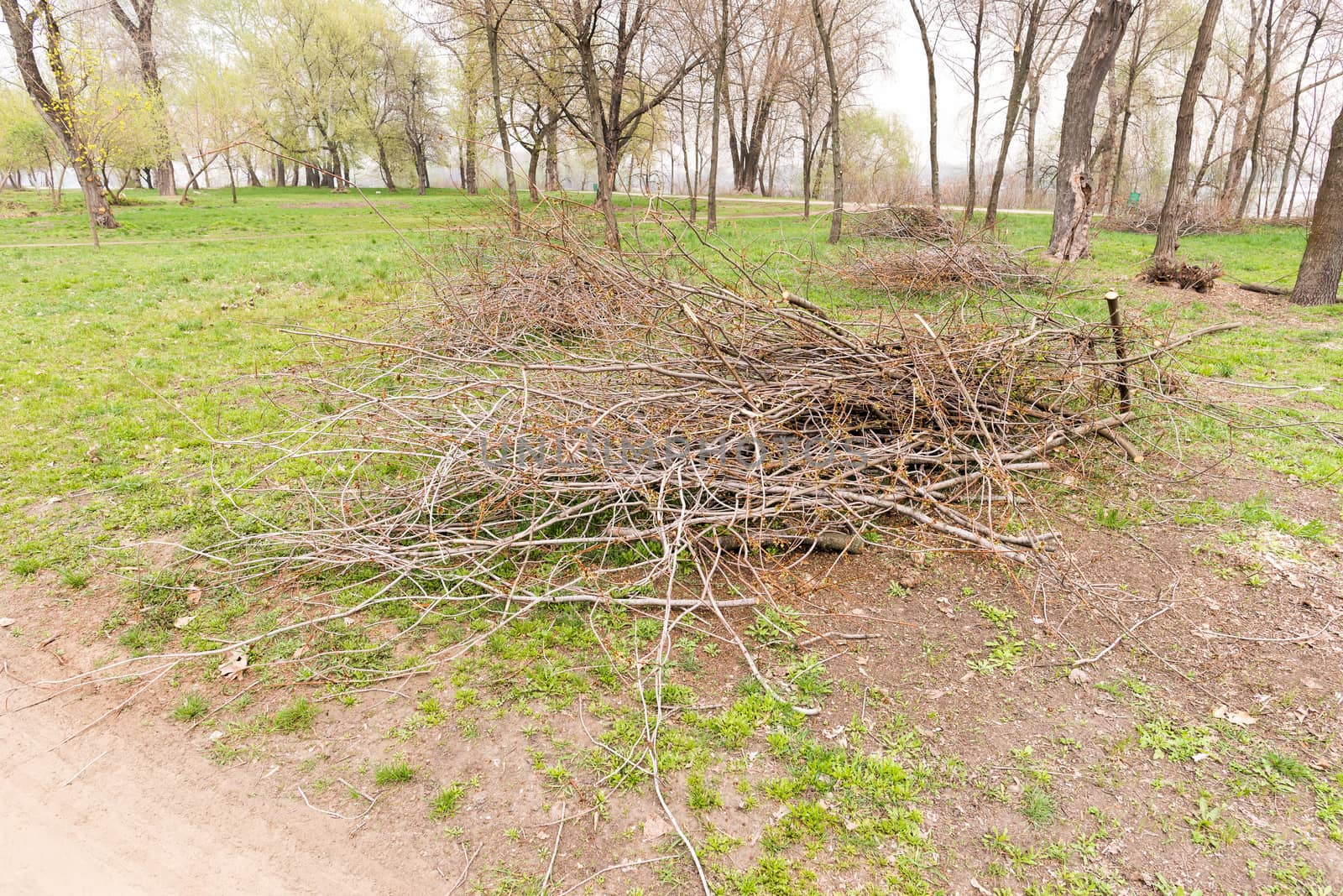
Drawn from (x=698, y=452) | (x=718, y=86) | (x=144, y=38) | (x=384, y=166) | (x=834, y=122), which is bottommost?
(x=698, y=452)

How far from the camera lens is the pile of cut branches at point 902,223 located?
11734 mm

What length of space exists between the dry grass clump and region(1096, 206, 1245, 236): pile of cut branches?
31.6ft

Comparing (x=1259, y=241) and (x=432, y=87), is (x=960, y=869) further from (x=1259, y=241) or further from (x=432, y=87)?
(x=432, y=87)

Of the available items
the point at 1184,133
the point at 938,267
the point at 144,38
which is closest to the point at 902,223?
the point at 1184,133

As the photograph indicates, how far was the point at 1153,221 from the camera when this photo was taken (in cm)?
1930

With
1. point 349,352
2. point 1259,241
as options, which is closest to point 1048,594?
point 349,352

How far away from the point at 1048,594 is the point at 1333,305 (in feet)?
31.2

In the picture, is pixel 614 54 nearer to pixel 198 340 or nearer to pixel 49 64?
pixel 198 340

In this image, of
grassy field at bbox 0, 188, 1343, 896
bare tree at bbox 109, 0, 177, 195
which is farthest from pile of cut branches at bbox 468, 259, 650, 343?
bare tree at bbox 109, 0, 177, 195

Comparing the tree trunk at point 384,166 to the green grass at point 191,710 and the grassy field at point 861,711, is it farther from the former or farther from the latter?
the green grass at point 191,710

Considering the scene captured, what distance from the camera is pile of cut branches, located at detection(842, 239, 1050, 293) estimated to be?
24.5 feet

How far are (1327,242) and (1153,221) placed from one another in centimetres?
1223

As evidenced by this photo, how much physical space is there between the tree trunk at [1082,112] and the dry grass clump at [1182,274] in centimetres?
117

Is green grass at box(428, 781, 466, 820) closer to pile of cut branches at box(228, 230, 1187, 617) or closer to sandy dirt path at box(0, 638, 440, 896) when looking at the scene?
sandy dirt path at box(0, 638, 440, 896)
